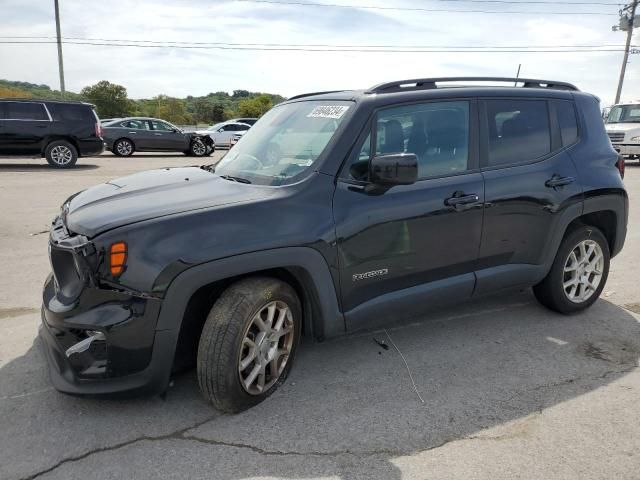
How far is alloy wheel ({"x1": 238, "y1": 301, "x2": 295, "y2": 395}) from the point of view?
9.66 feet

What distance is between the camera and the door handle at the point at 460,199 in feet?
11.7

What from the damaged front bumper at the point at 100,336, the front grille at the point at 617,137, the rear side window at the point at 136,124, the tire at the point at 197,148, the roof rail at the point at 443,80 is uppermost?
the roof rail at the point at 443,80

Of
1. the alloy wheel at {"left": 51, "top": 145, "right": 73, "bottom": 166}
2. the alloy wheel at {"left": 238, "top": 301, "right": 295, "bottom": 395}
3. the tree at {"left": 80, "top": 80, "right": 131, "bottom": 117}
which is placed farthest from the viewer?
the tree at {"left": 80, "top": 80, "right": 131, "bottom": 117}

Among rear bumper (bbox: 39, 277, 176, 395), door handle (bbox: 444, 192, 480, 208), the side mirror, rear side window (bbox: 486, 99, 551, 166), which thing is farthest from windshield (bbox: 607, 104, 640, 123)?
rear bumper (bbox: 39, 277, 176, 395)

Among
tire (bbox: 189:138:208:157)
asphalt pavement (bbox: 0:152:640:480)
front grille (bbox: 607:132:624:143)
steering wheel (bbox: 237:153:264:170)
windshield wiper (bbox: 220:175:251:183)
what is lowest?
asphalt pavement (bbox: 0:152:640:480)

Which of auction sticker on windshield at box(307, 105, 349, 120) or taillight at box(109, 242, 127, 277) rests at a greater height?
auction sticker on windshield at box(307, 105, 349, 120)

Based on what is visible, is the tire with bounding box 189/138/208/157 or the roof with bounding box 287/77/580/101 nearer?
the roof with bounding box 287/77/580/101

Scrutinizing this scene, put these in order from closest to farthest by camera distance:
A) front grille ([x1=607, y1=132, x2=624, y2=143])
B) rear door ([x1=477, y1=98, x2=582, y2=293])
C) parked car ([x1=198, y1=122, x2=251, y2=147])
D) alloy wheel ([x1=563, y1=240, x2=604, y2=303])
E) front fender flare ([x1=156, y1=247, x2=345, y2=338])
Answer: front fender flare ([x1=156, y1=247, x2=345, y2=338]) → rear door ([x1=477, y1=98, x2=582, y2=293]) → alloy wheel ([x1=563, y1=240, x2=604, y2=303]) → front grille ([x1=607, y1=132, x2=624, y2=143]) → parked car ([x1=198, y1=122, x2=251, y2=147])

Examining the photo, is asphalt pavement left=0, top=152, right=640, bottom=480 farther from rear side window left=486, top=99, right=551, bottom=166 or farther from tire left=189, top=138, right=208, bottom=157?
tire left=189, top=138, right=208, bottom=157

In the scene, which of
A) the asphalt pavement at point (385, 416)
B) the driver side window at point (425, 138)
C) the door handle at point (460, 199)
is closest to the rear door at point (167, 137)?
the asphalt pavement at point (385, 416)

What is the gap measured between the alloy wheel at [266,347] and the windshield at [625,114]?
1974 cm

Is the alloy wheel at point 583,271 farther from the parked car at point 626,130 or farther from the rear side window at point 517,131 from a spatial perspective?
the parked car at point 626,130

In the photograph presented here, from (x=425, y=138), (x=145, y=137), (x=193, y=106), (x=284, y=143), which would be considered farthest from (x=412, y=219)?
(x=193, y=106)

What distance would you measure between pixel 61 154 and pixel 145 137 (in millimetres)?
5091
